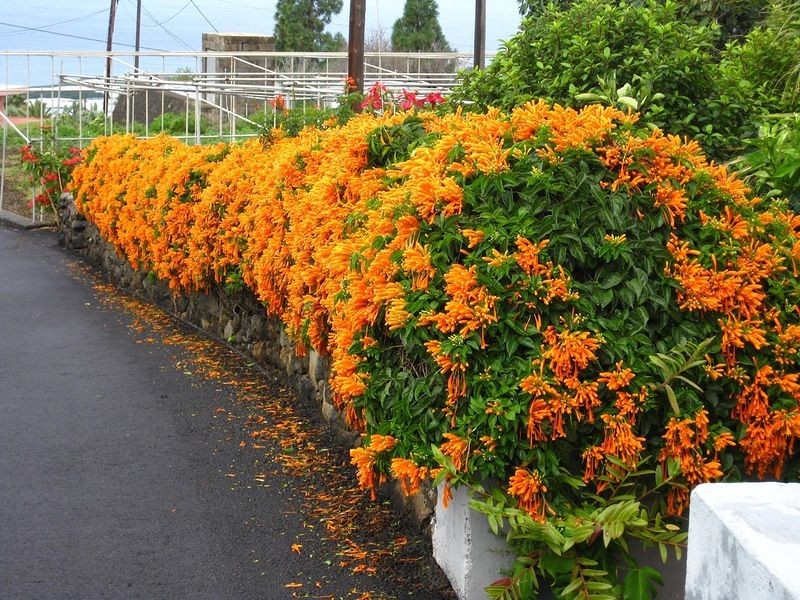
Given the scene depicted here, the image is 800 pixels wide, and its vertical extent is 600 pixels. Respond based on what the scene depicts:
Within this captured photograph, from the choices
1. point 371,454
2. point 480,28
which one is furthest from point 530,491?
point 480,28

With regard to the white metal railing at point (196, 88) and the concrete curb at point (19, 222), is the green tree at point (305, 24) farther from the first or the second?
the concrete curb at point (19, 222)

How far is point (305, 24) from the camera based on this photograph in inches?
1650

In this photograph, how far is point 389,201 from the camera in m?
4.79

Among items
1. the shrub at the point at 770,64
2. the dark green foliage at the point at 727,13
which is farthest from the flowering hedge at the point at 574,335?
the dark green foliage at the point at 727,13

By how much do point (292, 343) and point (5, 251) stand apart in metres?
9.34

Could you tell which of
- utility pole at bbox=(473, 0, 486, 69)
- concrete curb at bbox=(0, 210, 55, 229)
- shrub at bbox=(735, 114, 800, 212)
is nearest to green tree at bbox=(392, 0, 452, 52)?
utility pole at bbox=(473, 0, 486, 69)

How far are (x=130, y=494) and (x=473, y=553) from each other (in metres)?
2.33

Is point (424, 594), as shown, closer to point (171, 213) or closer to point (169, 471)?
point (169, 471)

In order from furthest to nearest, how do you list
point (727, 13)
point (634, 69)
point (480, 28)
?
1. point (480, 28)
2. point (727, 13)
3. point (634, 69)

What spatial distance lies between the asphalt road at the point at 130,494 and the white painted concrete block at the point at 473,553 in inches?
10.1

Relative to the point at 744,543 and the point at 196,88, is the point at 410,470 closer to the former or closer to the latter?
the point at 744,543

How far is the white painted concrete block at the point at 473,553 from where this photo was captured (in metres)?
4.10

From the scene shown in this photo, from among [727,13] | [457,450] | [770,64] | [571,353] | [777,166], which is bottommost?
[457,450]

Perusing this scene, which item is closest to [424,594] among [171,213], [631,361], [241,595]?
[241,595]
